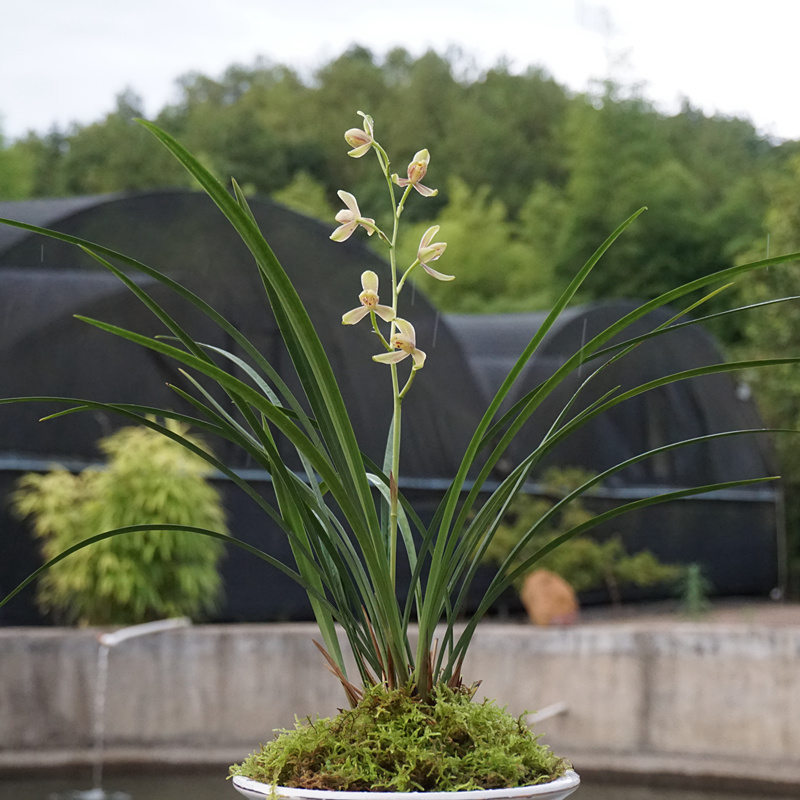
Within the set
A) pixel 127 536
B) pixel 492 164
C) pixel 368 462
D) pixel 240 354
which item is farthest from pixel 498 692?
pixel 492 164

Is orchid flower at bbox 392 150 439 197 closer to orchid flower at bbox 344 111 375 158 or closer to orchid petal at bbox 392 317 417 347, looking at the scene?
orchid flower at bbox 344 111 375 158

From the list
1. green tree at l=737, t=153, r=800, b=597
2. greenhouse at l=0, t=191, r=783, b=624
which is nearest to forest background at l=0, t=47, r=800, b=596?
green tree at l=737, t=153, r=800, b=597

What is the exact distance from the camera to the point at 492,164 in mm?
25219

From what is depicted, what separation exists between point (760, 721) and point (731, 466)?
4.09 meters

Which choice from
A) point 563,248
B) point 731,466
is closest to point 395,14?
point 563,248

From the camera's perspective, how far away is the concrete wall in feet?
13.4

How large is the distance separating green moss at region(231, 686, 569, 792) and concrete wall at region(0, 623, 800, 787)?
3.15 metres

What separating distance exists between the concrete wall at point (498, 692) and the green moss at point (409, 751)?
315cm

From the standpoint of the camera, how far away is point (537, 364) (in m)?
7.10

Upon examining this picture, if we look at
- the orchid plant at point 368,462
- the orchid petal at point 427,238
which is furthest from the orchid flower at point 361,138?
the orchid petal at point 427,238

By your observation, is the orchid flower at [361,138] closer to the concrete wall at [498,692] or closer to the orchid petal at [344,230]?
the orchid petal at [344,230]

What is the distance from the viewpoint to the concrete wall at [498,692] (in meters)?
4.09

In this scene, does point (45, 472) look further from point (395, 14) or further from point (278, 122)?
point (395, 14)

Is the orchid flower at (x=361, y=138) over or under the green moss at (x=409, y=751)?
over
